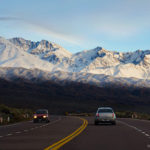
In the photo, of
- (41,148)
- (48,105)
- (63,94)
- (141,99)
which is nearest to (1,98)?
(48,105)

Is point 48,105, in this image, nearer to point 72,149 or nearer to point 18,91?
point 18,91

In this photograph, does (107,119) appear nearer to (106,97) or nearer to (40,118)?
(40,118)

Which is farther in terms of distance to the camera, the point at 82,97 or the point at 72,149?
the point at 82,97

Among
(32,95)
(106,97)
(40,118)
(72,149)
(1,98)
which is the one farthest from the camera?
(106,97)

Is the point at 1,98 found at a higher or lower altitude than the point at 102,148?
higher

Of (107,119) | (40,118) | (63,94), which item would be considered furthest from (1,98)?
(107,119)

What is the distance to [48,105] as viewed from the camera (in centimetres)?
15688

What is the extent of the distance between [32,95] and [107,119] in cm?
14924

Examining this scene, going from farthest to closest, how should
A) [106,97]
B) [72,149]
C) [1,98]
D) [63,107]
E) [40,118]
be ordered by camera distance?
[106,97] → [1,98] → [63,107] → [40,118] → [72,149]

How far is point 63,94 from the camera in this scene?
198375mm

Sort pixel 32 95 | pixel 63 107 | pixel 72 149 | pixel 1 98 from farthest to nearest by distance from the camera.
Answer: pixel 32 95 → pixel 1 98 → pixel 63 107 → pixel 72 149

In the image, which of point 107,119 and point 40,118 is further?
point 40,118

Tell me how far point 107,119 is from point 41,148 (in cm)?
2139

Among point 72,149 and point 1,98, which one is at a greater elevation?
point 1,98
